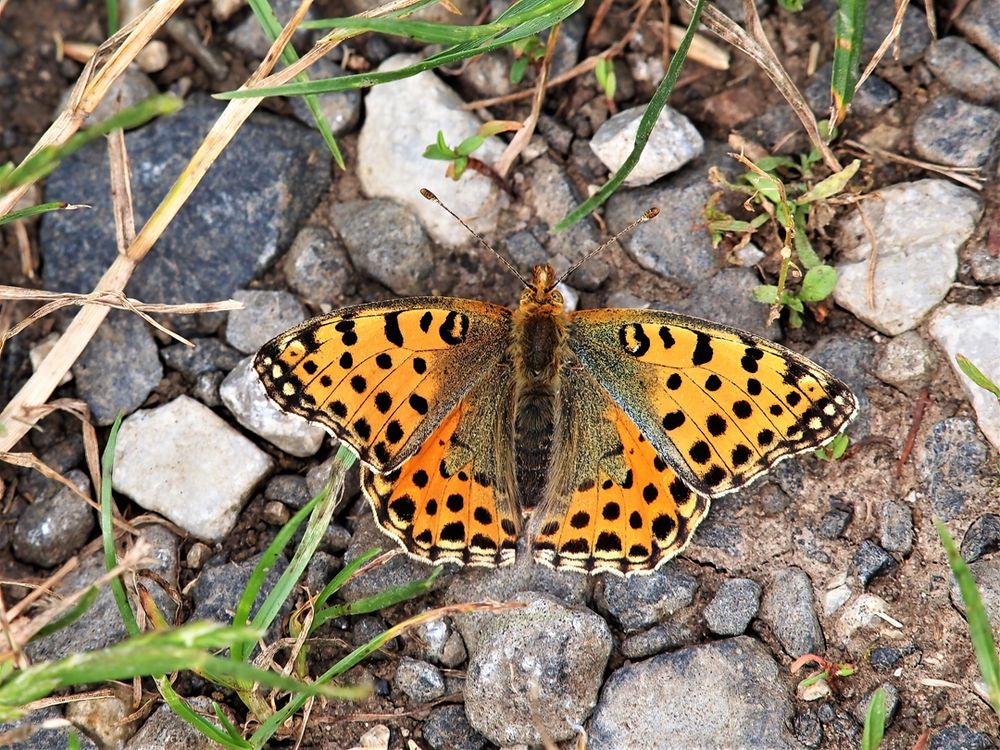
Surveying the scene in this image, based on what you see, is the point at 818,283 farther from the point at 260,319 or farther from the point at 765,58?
the point at 260,319

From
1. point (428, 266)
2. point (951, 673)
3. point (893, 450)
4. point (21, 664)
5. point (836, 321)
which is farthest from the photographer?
point (428, 266)

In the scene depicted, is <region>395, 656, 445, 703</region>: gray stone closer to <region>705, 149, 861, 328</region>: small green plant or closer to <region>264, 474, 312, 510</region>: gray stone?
<region>264, 474, 312, 510</region>: gray stone

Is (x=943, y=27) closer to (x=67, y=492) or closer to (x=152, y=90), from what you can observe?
(x=152, y=90)

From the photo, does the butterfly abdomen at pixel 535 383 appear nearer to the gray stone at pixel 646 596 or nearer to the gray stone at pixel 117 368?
the gray stone at pixel 646 596

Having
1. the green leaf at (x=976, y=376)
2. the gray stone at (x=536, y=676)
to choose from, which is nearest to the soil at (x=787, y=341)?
the green leaf at (x=976, y=376)

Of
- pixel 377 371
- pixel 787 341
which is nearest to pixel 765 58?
pixel 787 341

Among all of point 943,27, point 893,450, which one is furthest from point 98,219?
point 943,27
